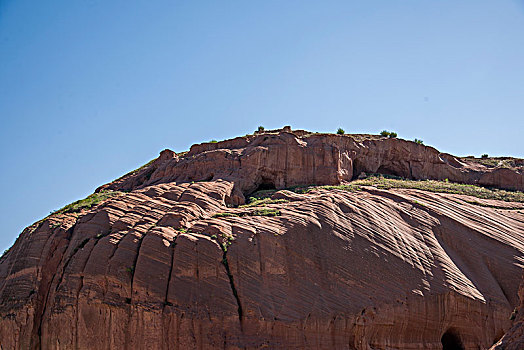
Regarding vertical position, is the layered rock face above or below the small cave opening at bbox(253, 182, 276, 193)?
below

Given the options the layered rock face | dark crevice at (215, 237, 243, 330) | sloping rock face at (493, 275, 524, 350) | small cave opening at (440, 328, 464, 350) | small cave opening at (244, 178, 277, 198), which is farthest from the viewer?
small cave opening at (244, 178, 277, 198)

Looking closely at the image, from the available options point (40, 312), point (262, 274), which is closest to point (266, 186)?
point (262, 274)

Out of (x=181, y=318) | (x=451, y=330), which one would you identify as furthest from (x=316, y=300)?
(x=451, y=330)

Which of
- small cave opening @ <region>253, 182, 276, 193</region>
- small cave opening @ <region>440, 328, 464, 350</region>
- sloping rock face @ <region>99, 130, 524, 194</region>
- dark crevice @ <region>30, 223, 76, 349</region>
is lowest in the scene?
small cave opening @ <region>440, 328, 464, 350</region>

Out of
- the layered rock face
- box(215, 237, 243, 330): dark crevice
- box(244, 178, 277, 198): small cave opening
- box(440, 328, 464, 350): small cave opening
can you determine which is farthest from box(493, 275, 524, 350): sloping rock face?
box(244, 178, 277, 198): small cave opening

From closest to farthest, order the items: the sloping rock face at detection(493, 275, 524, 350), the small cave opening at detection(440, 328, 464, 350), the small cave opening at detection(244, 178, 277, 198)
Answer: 1. the sloping rock face at detection(493, 275, 524, 350)
2. the small cave opening at detection(440, 328, 464, 350)
3. the small cave opening at detection(244, 178, 277, 198)

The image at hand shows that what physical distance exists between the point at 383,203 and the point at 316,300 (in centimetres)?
884

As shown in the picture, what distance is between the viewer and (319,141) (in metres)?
37.2

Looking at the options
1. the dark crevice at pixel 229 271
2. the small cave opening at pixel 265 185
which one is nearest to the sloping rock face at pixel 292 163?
the small cave opening at pixel 265 185

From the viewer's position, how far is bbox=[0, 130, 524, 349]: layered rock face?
22.3 meters

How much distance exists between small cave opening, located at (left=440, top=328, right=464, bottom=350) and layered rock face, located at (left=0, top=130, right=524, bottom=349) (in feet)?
0.17

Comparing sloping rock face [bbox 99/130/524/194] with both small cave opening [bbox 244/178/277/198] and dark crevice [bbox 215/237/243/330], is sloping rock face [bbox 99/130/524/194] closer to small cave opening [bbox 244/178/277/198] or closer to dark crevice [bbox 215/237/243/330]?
small cave opening [bbox 244/178/277/198]

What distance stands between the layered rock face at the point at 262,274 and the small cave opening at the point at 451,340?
0.05 m

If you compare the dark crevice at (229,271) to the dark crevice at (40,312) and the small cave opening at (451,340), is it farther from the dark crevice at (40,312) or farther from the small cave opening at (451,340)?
the small cave opening at (451,340)
